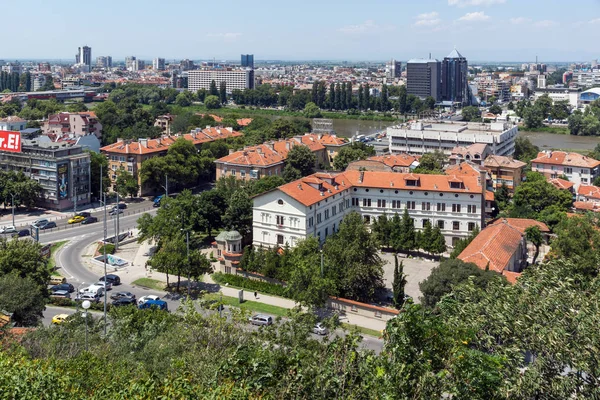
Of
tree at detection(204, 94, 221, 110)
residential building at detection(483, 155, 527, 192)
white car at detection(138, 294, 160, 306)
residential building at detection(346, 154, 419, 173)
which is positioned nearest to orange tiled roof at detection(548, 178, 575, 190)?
residential building at detection(483, 155, 527, 192)

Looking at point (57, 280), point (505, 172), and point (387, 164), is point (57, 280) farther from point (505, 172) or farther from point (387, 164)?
point (505, 172)

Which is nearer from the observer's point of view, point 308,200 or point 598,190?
point 308,200

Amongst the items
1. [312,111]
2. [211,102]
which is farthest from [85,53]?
[312,111]

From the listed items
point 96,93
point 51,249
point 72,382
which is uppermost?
point 96,93

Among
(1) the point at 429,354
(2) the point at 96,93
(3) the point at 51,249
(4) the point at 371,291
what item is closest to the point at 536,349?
(1) the point at 429,354

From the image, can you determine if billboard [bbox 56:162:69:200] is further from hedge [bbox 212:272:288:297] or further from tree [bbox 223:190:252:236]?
hedge [bbox 212:272:288:297]

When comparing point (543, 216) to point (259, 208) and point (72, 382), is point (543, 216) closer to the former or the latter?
point (259, 208)
